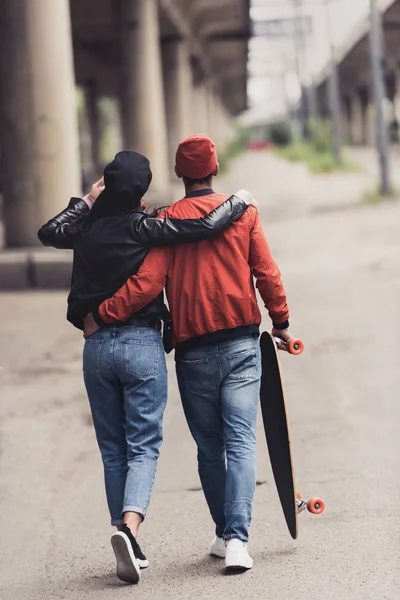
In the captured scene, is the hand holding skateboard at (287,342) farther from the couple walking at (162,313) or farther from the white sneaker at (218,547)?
the white sneaker at (218,547)

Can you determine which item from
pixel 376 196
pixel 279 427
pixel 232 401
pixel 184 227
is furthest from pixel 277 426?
pixel 376 196

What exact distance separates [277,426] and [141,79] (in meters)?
20.3

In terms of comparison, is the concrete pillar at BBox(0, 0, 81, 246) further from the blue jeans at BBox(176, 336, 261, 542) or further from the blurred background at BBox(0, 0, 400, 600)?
the blue jeans at BBox(176, 336, 261, 542)

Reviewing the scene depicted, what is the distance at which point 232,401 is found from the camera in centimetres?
436

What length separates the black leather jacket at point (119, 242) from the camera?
167 inches

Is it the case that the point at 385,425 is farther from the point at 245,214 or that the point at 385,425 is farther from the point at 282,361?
the point at 245,214

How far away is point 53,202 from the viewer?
13242mm

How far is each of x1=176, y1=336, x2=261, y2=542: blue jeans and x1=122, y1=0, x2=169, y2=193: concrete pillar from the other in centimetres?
1926

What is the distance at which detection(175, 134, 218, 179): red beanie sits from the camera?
14.2 feet

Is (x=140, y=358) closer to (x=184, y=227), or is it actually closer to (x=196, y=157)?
(x=184, y=227)

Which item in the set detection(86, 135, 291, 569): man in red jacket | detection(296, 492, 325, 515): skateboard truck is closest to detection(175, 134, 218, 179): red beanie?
detection(86, 135, 291, 569): man in red jacket

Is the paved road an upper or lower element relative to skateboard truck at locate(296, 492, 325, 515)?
lower

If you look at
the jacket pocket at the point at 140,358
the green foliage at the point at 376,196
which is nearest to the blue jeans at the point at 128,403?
the jacket pocket at the point at 140,358

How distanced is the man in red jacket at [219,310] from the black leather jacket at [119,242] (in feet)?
0.16
